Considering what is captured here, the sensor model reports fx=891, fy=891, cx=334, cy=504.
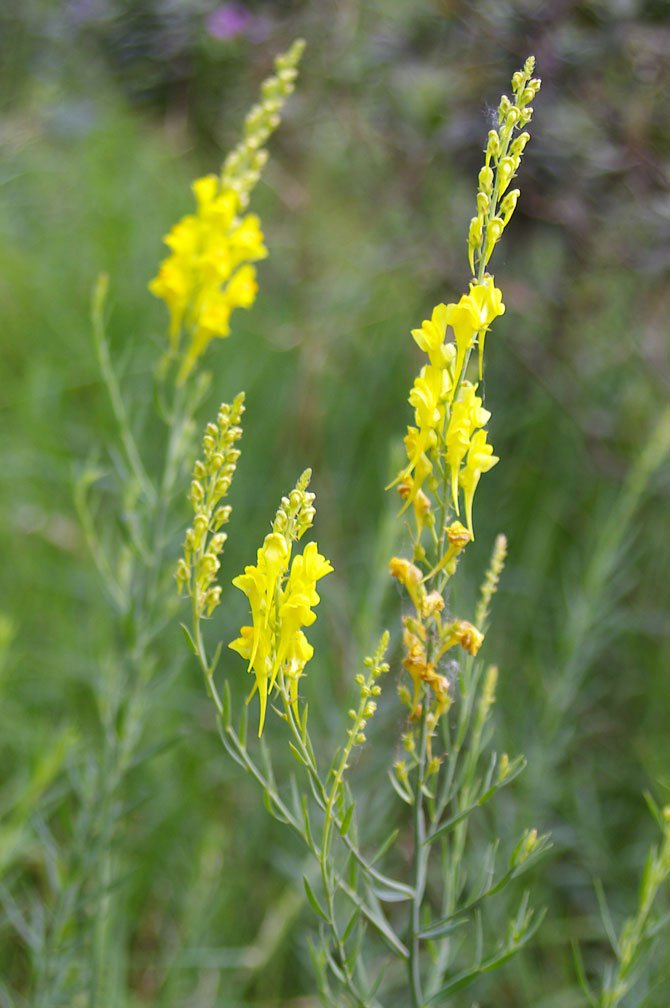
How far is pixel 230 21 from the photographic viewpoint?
1.64m

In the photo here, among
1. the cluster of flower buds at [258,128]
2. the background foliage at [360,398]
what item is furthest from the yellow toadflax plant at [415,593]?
the background foliage at [360,398]

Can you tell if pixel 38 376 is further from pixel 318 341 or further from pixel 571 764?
pixel 571 764

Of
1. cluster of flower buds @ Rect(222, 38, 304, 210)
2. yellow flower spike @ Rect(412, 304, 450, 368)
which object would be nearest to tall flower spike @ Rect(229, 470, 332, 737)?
yellow flower spike @ Rect(412, 304, 450, 368)

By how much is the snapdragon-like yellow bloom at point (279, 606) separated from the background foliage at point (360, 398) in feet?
1.85

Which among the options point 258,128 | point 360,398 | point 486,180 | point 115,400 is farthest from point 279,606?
point 360,398

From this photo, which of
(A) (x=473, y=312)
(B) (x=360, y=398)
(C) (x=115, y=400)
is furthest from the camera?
(B) (x=360, y=398)

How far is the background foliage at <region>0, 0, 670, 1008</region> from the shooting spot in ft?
4.01

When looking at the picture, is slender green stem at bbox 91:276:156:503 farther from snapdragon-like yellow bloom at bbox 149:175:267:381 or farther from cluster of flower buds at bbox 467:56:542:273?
cluster of flower buds at bbox 467:56:542:273

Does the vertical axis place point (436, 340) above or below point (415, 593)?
above

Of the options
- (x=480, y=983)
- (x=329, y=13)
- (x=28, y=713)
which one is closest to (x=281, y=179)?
(x=329, y=13)

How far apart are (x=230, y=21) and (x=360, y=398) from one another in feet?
2.46

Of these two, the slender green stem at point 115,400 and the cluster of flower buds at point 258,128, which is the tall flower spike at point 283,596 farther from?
the cluster of flower buds at point 258,128

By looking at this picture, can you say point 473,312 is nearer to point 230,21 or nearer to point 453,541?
point 453,541

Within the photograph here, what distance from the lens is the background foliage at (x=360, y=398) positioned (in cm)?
122
